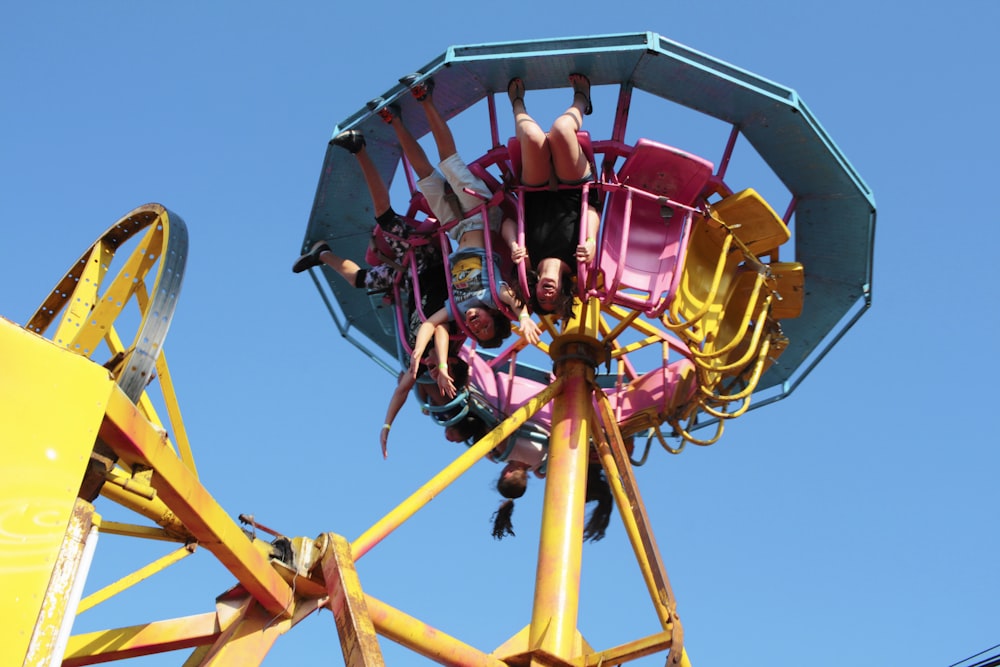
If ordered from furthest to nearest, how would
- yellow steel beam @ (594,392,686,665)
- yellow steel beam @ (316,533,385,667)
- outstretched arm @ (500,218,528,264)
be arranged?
outstretched arm @ (500,218,528,264) < yellow steel beam @ (594,392,686,665) < yellow steel beam @ (316,533,385,667)

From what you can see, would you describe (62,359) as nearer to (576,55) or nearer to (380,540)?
(380,540)

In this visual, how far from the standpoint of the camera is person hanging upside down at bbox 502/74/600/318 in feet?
47.1

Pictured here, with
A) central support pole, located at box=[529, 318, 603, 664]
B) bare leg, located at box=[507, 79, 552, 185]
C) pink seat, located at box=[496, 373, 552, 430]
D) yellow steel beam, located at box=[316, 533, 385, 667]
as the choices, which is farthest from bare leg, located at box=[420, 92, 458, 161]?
yellow steel beam, located at box=[316, 533, 385, 667]

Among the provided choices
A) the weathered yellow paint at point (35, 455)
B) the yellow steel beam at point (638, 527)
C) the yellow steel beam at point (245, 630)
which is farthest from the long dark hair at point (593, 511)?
the weathered yellow paint at point (35, 455)

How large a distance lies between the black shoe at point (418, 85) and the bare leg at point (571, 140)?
143 centimetres

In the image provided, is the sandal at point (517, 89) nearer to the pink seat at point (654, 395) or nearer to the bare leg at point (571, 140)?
the bare leg at point (571, 140)

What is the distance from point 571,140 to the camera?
14.3m

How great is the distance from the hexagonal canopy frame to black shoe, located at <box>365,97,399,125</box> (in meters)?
0.10

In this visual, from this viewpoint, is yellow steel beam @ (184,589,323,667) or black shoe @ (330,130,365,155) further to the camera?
black shoe @ (330,130,365,155)

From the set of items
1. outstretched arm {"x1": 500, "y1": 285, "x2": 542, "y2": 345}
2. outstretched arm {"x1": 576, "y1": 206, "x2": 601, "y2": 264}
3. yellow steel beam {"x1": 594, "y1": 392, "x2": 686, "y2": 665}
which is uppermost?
outstretched arm {"x1": 576, "y1": 206, "x2": 601, "y2": 264}

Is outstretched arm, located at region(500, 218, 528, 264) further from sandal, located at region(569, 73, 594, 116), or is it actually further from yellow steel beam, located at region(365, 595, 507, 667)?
yellow steel beam, located at region(365, 595, 507, 667)

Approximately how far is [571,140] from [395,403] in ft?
12.5

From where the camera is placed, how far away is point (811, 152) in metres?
15.4

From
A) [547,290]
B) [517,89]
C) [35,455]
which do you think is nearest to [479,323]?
[547,290]
